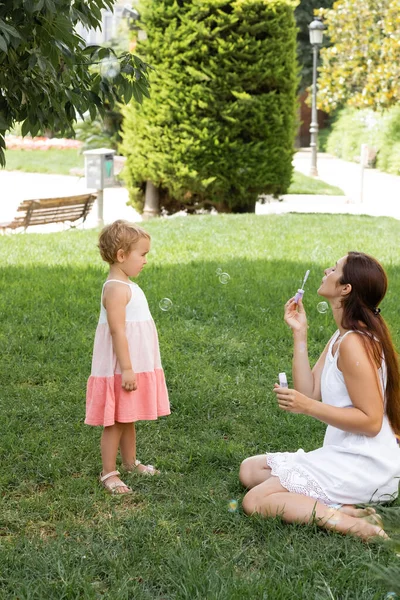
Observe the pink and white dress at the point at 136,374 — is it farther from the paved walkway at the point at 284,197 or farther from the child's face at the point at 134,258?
the paved walkway at the point at 284,197

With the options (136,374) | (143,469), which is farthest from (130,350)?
(143,469)

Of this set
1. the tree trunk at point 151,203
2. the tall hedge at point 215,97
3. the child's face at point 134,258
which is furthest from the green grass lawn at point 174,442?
the tree trunk at point 151,203

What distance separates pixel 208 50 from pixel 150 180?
2.06 m

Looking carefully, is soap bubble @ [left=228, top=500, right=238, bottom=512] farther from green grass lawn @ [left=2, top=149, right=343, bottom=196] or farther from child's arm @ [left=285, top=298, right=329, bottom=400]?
green grass lawn @ [left=2, top=149, right=343, bottom=196]

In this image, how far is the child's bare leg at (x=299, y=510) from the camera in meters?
3.24

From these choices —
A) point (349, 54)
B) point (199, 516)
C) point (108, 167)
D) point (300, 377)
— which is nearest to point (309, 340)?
point (300, 377)

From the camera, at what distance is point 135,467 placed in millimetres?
3920

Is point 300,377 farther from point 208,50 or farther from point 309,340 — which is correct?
point 208,50

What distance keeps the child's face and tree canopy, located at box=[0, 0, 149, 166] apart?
2.01 ft

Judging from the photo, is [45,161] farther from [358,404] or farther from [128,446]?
[358,404]

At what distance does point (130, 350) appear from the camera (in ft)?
12.4

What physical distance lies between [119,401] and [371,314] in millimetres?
1131

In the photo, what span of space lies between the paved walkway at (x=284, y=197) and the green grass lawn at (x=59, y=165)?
0.47 metres

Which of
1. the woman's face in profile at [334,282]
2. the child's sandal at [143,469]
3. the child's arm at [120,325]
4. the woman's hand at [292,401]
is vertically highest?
the woman's face in profile at [334,282]
